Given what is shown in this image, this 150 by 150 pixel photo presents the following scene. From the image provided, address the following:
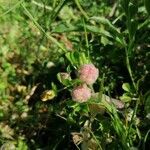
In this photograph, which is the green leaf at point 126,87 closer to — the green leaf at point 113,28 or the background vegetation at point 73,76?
the background vegetation at point 73,76

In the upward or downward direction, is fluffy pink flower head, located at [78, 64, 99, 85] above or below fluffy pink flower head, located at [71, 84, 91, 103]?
above

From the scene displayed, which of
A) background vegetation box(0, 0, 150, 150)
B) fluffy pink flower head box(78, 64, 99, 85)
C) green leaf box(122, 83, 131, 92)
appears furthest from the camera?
green leaf box(122, 83, 131, 92)

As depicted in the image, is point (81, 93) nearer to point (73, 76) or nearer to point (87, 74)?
point (87, 74)

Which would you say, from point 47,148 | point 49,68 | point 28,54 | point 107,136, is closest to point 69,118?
point 107,136

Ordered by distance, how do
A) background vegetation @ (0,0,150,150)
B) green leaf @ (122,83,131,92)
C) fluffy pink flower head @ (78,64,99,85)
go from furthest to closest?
1. green leaf @ (122,83,131,92)
2. background vegetation @ (0,0,150,150)
3. fluffy pink flower head @ (78,64,99,85)

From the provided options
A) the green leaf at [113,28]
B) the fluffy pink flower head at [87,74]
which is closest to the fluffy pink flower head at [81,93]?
the fluffy pink flower head at [87,74]

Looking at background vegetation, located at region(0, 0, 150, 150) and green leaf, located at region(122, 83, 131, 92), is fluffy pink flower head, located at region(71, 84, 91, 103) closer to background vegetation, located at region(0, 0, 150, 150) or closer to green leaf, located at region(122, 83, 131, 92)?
background vegetation, located at region(0, 0, 150, 150)

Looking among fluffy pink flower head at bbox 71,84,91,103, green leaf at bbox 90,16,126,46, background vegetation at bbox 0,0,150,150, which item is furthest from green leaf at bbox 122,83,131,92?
fluffy pink flower head at bbox 71,84,91,103
